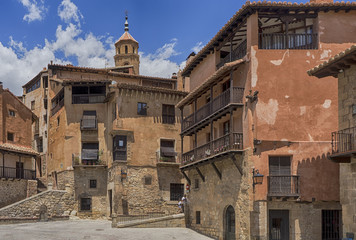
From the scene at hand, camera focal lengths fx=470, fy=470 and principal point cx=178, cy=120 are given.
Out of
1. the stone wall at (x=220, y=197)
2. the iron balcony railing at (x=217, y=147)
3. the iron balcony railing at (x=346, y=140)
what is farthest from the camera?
the iron balcony railing at (x=217, y=147)

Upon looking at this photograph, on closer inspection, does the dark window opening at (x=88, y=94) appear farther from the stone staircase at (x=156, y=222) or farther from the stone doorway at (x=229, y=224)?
the stone doorway at (x=229, y=224)

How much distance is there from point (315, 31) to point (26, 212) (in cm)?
2610

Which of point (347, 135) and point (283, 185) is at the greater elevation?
point (347, 135)

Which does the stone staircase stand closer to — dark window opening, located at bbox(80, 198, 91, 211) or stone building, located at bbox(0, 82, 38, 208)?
dark window opening, located at bbox(80, 198, 91, 211)

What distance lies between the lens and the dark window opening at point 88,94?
42.5m

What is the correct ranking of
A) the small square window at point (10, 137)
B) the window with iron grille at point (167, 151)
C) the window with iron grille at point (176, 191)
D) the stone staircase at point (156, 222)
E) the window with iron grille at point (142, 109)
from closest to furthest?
the stone staircase at point (156, 222) → the window with iron grille at point (142, 109) → the window with iron grille at point (176, 191) → the window with iron grille at point (167, 151) → the small square window at point (10, 137)

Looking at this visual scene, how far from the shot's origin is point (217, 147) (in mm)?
27141

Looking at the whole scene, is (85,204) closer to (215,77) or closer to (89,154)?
(89,154)

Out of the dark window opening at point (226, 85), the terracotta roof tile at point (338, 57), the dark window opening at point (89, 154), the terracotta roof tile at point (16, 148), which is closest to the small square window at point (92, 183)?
the dark window opening at point (89, 154)

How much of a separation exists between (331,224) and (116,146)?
1975 cm

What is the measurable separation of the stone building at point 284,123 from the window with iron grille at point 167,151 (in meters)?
13.7

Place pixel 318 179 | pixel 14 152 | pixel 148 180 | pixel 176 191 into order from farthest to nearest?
pixel 14 152 → pixel 176 191 → pixel 148 180 → pixel 318 179

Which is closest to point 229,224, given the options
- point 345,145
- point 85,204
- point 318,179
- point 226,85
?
point 318,179

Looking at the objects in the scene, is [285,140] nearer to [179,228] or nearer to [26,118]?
[179,228]
